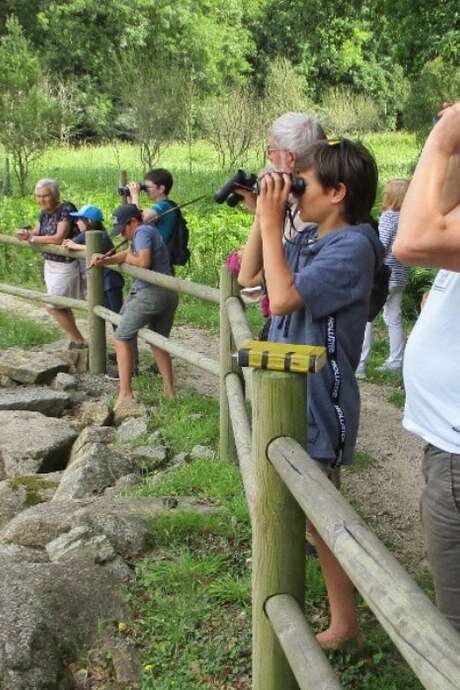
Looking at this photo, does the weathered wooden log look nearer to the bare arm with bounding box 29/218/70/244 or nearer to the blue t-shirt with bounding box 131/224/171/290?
the blue t-shirt with bounding box 131/224/171/290

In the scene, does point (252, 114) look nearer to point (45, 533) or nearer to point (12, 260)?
point (12, 260)

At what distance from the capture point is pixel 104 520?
3504 millimetres

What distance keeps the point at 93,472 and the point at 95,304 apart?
2472mm

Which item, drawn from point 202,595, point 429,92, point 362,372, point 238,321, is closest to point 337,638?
point 202,595

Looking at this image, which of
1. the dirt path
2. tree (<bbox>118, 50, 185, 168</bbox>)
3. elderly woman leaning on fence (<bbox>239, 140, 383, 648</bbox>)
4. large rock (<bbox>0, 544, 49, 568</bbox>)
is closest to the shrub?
tree (<bbox>118, 50, 185, 168</bbox>)

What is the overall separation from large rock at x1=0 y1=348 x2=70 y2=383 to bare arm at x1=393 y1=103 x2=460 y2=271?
5.29 m

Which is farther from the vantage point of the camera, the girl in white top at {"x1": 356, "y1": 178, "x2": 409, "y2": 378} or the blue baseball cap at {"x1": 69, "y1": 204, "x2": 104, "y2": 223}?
the blue baseball cap at {"x1": 69, "y1": 204, "x2": 104, "y2": 223}

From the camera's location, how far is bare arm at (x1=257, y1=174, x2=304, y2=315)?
8.11ft

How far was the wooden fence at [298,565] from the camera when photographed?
4.20 ft

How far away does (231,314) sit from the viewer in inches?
154

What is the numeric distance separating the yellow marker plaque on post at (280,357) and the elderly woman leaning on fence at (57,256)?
213 inches

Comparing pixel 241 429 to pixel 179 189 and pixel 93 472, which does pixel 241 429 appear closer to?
pixel 93 472

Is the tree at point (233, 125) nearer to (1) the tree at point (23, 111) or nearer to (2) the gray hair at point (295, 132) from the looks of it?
(1) the tree at point (23, 111)

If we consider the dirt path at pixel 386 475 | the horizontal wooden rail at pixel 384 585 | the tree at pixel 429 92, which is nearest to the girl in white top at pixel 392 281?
the dirt path at pixel 386 475
